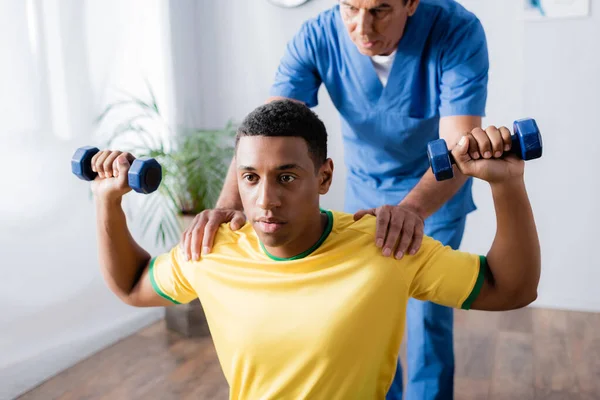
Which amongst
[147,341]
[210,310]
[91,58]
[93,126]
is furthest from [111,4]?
[210,310]

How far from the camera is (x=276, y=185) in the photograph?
1.08m

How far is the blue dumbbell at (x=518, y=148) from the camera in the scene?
93cm

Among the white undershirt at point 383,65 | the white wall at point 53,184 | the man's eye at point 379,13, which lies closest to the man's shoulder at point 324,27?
the white undershirt at point 383,65

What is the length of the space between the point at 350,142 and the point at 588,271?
1.74 m

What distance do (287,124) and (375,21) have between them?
50 centimetres

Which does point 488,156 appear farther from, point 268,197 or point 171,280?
point 171,280

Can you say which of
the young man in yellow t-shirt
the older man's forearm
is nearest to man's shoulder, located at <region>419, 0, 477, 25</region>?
the older man's forearm

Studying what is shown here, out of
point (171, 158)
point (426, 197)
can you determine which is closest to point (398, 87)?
point (426, 197)

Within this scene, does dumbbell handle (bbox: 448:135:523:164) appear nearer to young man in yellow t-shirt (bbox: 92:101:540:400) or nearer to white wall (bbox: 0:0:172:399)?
young man in yellow t-shirt (bbox: 92:101:540:400)

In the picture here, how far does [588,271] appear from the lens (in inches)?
119

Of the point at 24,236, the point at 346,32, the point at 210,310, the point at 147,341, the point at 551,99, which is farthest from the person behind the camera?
the point at 551,99

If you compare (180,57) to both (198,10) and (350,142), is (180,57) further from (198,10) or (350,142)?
(350,142)

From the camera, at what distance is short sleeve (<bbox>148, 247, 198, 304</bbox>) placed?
1.23 meters

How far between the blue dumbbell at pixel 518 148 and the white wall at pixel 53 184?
167cm
